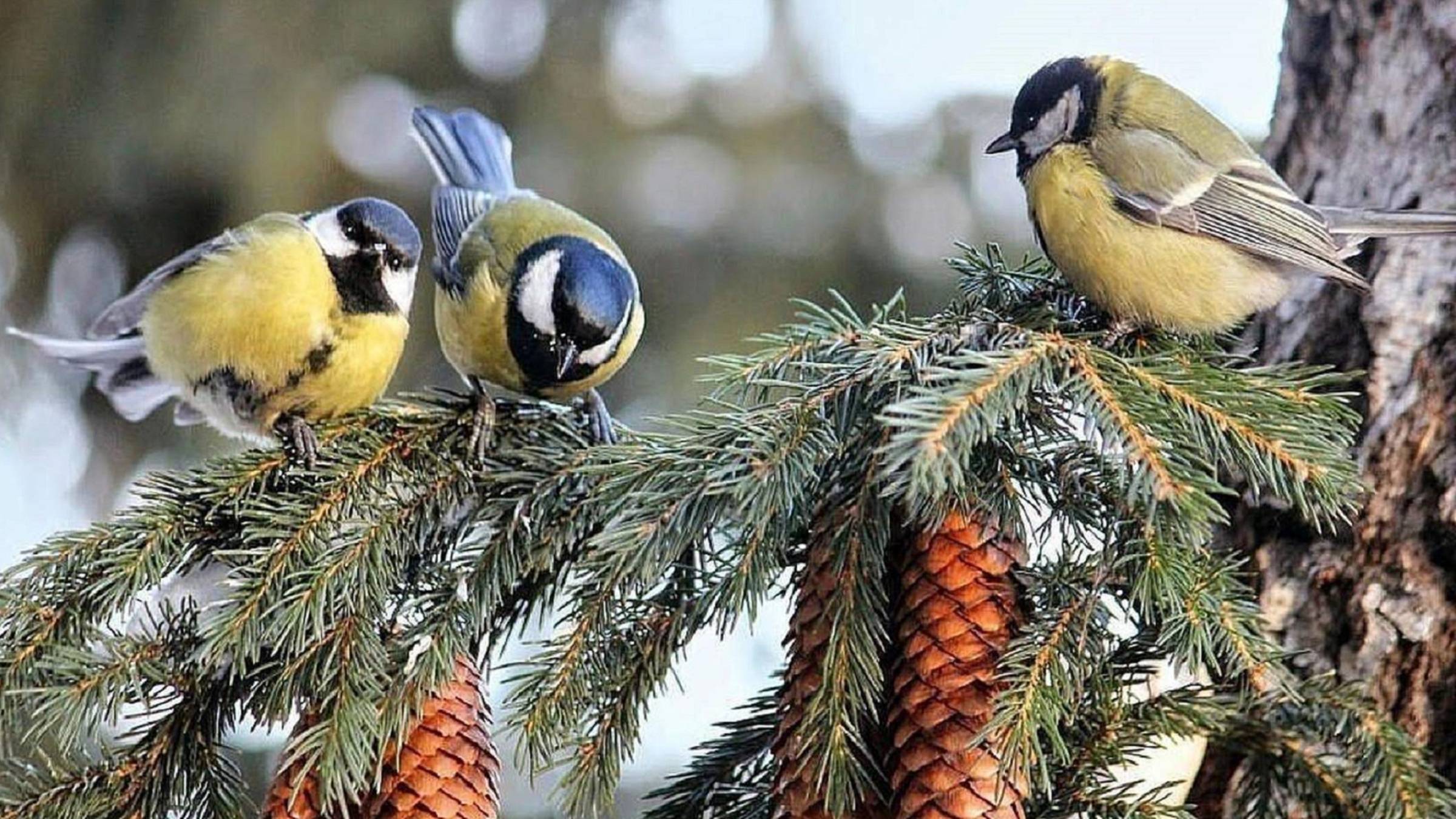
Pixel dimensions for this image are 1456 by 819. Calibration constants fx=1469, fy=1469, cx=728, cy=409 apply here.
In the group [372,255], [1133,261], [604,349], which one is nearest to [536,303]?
[604,349]

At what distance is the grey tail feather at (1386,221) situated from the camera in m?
1.61

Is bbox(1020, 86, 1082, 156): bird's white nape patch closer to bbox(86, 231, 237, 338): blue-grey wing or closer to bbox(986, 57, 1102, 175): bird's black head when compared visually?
bbox(986, 57, 1102, 175): bird's black head

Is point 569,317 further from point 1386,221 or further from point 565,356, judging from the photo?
point 1386,221

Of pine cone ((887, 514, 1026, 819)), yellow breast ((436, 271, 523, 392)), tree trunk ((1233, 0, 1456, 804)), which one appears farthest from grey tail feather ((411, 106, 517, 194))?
pine cone ((887, 514, 1026, 819))

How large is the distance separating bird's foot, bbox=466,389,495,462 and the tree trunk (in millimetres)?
845

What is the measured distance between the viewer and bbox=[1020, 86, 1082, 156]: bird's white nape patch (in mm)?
1823

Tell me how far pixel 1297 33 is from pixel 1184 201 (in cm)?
32

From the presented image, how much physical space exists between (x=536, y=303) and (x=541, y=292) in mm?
22

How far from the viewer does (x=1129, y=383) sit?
1.20 metres

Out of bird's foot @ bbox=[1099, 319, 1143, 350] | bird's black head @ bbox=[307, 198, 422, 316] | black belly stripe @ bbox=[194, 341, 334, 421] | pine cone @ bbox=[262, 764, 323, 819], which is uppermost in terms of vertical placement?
bird's black head @ bbox=[307, 198, 422, 316]

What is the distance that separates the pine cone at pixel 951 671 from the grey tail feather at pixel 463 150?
72.9 inches

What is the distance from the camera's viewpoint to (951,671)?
1121 millimetres

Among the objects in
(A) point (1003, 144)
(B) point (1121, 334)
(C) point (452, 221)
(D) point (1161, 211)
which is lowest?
(B) point (1121, 334)

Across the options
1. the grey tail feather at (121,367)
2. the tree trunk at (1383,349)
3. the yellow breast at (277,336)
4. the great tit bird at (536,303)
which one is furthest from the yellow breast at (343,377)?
the tree trunk at (1383,349)
